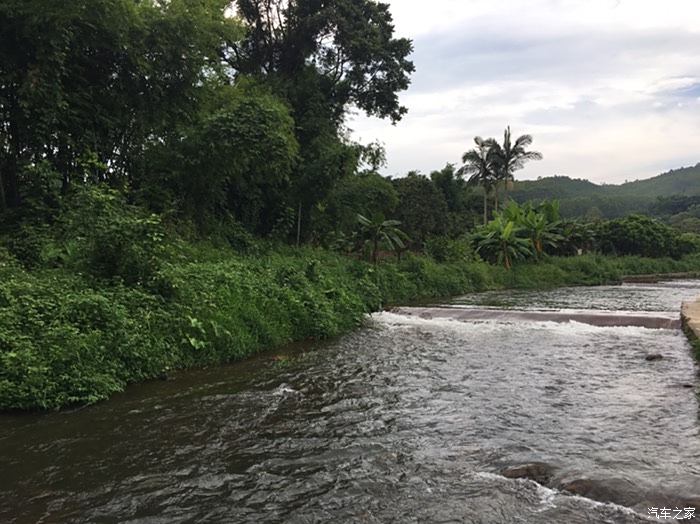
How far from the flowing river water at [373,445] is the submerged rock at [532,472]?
0.06ft

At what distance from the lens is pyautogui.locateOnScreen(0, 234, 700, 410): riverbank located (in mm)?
6738

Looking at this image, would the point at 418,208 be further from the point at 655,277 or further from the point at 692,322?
the point at 692,322

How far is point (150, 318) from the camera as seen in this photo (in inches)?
333

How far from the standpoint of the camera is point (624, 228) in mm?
41500

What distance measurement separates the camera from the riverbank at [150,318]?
22.1 feet

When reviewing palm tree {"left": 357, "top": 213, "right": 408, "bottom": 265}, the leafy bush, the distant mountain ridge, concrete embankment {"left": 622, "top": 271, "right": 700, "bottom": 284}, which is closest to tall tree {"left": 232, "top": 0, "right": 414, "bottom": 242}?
palm tree {"left": 357, "top": 213, "right": 408, "bottom": 265}

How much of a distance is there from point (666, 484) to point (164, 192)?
13431 mm

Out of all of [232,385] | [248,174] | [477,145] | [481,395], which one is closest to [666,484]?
[481,395]

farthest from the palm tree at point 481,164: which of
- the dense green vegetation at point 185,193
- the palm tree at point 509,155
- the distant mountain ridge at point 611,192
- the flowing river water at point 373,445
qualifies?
the flowing river water at point 373,445

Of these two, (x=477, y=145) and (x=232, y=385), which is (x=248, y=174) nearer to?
(x=232, y=385)

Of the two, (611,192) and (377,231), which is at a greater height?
(611,192)

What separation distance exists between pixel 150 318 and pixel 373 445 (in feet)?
14.8

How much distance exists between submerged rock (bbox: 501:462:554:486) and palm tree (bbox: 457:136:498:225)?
1553 inches

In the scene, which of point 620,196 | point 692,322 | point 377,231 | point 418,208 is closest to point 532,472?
point 692,322
